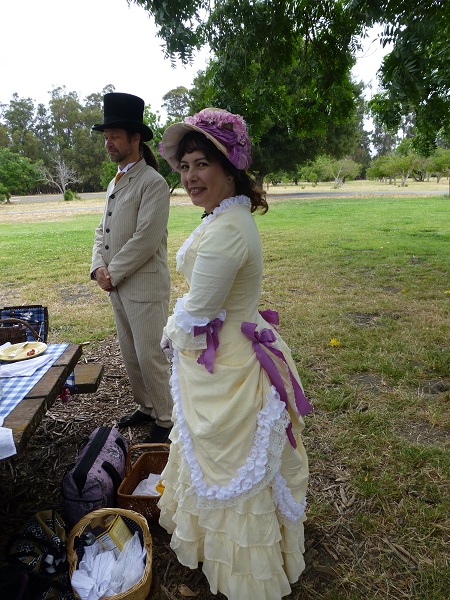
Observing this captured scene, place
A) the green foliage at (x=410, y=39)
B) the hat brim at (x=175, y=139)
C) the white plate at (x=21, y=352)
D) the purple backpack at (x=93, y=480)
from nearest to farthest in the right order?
the hat brim at (x=175, y=139) → the purple backpack at (x=93, y=480) → the white plate at (x=21, y=352) → the green foliage at (x=410, y=39)

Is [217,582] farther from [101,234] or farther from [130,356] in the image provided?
[101,234]

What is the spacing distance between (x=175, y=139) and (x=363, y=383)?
269 cm

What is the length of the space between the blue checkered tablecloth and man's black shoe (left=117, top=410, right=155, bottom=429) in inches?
39.4

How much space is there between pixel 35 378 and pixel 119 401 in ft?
4.87

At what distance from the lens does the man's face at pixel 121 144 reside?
2.63m

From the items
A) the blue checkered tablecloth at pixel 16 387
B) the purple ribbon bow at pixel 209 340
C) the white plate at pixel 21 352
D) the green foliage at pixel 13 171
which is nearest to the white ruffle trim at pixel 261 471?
the purple ribbon bow at pixel 209 340

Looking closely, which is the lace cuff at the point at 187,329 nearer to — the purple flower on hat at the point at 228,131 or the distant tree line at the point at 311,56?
the purple flower on hat at the point at 228,131

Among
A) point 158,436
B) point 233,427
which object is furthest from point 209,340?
point 158,436

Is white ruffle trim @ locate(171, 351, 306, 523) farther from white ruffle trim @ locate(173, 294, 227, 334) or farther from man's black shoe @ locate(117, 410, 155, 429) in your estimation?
man's black shoe @ locate(117, 410, 155, 429)

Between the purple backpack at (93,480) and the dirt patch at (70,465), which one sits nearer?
the dirt patch at (70,465)

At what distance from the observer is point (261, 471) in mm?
1568

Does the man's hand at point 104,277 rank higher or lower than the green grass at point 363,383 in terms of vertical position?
higher

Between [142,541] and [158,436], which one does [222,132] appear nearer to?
[142,541]

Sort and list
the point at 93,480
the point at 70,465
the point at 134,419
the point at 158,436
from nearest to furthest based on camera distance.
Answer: the point at 93,480
the point at 70,465
the point at 158,436
the point at 134,419
